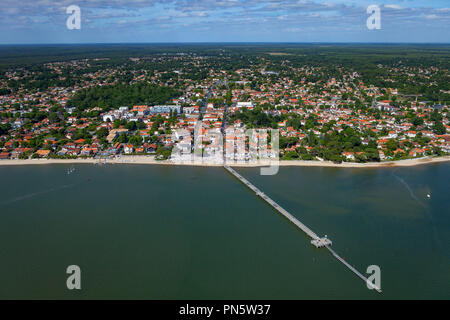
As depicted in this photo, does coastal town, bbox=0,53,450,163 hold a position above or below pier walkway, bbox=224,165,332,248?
above

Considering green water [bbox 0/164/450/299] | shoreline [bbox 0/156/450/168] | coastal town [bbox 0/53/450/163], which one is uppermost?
coastal town [bbox 0/53/450/163]

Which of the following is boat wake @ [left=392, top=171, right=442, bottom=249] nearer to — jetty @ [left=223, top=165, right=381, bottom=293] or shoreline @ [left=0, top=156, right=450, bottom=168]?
shoreline @ [left=0, top=156, right=450, bottom=168]

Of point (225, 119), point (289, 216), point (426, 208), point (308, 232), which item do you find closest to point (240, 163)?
point (289, 216)

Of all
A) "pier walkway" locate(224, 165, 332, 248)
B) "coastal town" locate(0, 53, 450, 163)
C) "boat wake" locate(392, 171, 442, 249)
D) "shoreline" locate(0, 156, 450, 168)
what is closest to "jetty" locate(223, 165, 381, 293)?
"pier walkway" locate(224, 165, 332, 248)

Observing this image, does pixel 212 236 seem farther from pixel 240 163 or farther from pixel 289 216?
pixel 240 163

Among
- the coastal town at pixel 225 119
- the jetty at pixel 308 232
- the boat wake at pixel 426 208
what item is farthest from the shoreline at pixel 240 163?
the jetty at pixel 308 232
